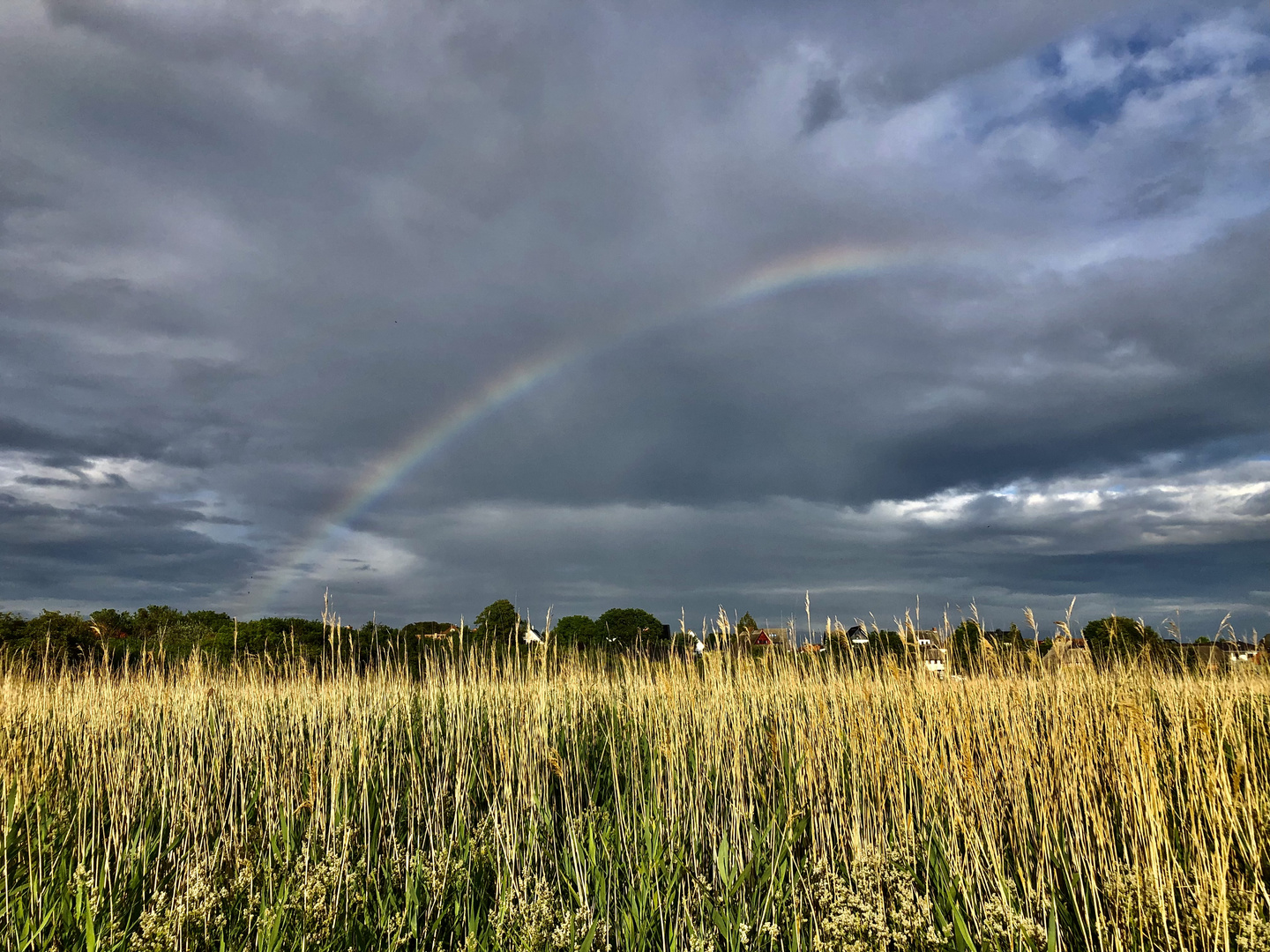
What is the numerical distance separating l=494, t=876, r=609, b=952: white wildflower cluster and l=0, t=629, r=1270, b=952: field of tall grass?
0.05ft

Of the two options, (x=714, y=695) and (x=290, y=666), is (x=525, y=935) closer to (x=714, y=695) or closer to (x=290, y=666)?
(x=714, y=695)

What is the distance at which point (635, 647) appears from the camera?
8625 mm

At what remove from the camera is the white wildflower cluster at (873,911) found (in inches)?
104

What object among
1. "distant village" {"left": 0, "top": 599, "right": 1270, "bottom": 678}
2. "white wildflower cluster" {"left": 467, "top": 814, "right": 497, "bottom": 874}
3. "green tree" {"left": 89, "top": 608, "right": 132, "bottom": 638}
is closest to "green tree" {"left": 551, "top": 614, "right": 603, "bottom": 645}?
"distant village" {"left": 0, "top": 599, "right": 1270, "bottom": 678}

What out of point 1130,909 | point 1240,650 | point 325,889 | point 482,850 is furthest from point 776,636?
point 325,889

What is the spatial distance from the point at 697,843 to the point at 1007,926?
1480 millimetres

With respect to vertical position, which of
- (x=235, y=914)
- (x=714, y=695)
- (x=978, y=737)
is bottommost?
(x=235, y=914)

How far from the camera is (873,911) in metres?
2.71

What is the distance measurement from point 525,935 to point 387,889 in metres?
0.94

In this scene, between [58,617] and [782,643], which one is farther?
[58,617]

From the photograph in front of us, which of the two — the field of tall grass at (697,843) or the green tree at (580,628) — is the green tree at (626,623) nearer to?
the green tree at (580,628)

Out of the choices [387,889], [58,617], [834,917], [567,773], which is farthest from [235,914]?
[58,617]

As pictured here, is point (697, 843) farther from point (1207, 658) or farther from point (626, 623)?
point (626, 623)

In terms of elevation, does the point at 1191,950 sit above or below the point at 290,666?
below
